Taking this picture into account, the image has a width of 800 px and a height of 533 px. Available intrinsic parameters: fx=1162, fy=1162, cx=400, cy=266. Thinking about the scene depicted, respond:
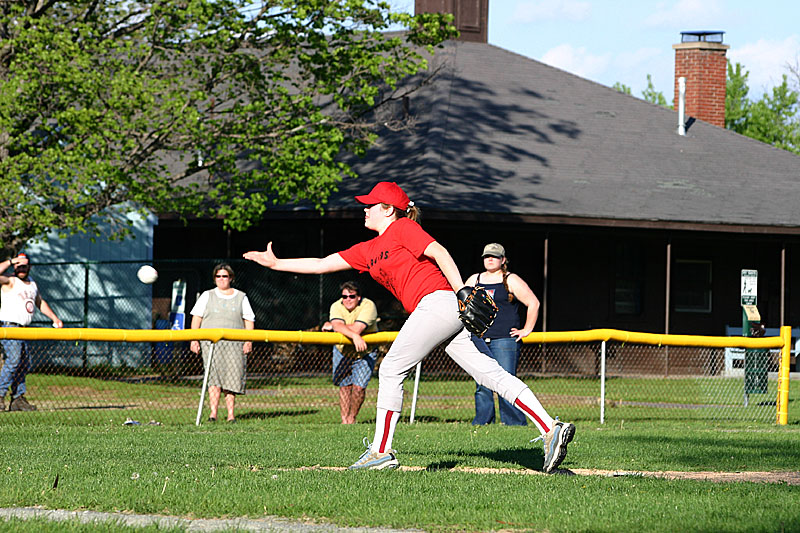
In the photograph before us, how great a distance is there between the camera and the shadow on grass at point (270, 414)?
13495 mm

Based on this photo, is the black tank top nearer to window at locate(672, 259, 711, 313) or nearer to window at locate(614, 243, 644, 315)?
window at locate(614, 243, 644, 315)

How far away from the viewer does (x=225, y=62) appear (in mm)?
18547

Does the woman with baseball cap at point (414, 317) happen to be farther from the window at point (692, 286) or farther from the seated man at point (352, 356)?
the window at point (692, 286)

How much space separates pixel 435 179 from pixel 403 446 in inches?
565

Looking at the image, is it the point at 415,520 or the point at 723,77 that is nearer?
the point at 415,520

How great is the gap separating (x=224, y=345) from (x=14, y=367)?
2.35m

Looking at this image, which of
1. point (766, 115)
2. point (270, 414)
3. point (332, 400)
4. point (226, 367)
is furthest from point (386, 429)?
point (766, 115)

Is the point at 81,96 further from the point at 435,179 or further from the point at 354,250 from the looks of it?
the point at 354,250

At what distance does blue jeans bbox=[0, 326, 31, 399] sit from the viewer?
12812 mm

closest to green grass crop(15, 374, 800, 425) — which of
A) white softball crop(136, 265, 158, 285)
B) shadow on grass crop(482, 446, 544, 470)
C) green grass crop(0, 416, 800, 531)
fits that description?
green grass crop(0, 416, 800, 531)

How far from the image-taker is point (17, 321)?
13.6 m

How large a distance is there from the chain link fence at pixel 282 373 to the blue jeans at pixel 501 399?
0.90 meters

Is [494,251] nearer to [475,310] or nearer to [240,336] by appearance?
[240,336]

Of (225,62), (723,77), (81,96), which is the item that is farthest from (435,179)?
(723,77)
